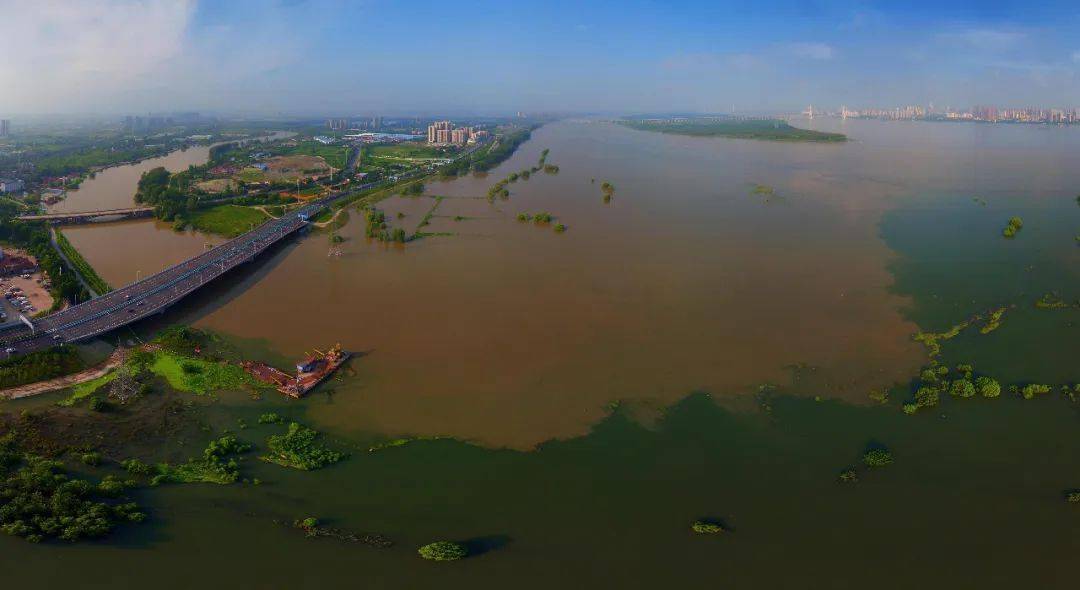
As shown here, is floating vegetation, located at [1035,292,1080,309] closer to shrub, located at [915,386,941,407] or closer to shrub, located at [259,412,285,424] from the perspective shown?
shrub, located at [915,386,941,407]

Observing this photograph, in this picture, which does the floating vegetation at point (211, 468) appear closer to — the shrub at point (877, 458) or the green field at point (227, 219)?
the shrub at point (877, 458)

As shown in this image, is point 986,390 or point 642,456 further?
point 986,390

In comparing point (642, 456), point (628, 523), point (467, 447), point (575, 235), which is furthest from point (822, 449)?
point (575, 235)

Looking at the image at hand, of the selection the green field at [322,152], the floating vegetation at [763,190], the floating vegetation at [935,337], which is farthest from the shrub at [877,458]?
the green field at [322,152]

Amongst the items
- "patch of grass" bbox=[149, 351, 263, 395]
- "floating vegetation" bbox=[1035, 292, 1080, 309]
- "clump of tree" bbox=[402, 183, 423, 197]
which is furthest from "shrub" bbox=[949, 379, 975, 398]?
"clump of tree" bbox=[402, 183, 423, 197]

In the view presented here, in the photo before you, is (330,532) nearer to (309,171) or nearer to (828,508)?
(828,508)

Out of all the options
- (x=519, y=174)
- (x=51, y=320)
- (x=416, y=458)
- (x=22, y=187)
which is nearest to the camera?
(x=416, y=458)

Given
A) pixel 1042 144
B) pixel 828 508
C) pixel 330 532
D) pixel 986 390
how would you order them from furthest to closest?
1. pixel 1042 144
2. pixel 986 390
3. pixel 828 508
4. pixel 330 532
